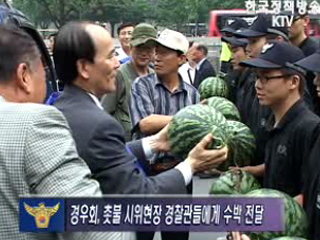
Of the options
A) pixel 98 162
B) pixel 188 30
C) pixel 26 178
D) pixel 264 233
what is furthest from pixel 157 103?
pixel 188 30

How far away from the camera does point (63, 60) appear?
2.74 meters

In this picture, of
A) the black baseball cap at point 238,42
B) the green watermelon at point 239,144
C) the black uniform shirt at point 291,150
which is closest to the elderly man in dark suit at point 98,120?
the green watermelon at point 239,144

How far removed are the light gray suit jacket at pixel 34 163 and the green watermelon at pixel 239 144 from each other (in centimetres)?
143

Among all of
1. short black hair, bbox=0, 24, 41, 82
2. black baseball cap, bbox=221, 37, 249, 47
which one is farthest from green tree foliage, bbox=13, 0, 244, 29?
short black hair, bbox=0, 24, 41, 82

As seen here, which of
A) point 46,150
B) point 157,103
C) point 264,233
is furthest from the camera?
point 157,103

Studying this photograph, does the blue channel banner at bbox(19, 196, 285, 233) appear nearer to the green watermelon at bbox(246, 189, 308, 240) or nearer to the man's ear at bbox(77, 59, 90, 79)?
the green watermelon at bbox(246, 189, 308, 240)

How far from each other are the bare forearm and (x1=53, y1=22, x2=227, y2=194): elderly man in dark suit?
1.34m

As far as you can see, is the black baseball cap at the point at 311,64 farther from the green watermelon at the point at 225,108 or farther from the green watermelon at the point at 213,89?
the green watermelon at the point at 213,89

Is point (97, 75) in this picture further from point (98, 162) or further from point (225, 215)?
point (225, 215)

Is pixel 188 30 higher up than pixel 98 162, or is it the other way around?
pixel 98 162

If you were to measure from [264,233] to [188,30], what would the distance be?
41.0 m

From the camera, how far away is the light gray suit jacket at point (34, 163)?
82.1 inches

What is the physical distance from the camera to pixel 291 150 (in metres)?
3.66

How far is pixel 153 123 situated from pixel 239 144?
3.00ft
